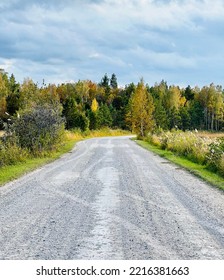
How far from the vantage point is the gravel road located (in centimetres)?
566

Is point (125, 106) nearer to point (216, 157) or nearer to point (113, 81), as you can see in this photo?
point (113, 81)

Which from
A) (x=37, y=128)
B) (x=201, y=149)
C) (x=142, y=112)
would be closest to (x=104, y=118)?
(x=142, y=112)

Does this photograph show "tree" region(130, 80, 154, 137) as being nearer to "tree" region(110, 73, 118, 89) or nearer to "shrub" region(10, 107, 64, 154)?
"shrub" region(10, 107, 64, 154)

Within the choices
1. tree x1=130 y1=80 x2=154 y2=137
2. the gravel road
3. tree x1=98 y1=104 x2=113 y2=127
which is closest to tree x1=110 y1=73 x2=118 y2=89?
tree x1=98 y1=104 x2=113 y2=127

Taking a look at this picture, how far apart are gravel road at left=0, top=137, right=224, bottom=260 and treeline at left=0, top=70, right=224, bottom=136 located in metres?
38.0

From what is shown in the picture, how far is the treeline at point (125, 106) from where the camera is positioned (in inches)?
2321

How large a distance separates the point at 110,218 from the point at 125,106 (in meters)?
86.1

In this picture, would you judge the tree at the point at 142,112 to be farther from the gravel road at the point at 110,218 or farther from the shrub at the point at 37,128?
the gravel road at the point at 110,218

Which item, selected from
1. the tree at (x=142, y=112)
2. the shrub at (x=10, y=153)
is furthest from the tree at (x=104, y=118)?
the shrub at (x=10, y=153)

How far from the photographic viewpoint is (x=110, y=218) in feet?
24.8

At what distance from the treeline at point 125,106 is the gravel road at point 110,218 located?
38.0m

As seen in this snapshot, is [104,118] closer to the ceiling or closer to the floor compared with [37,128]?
closer to the ceiling
